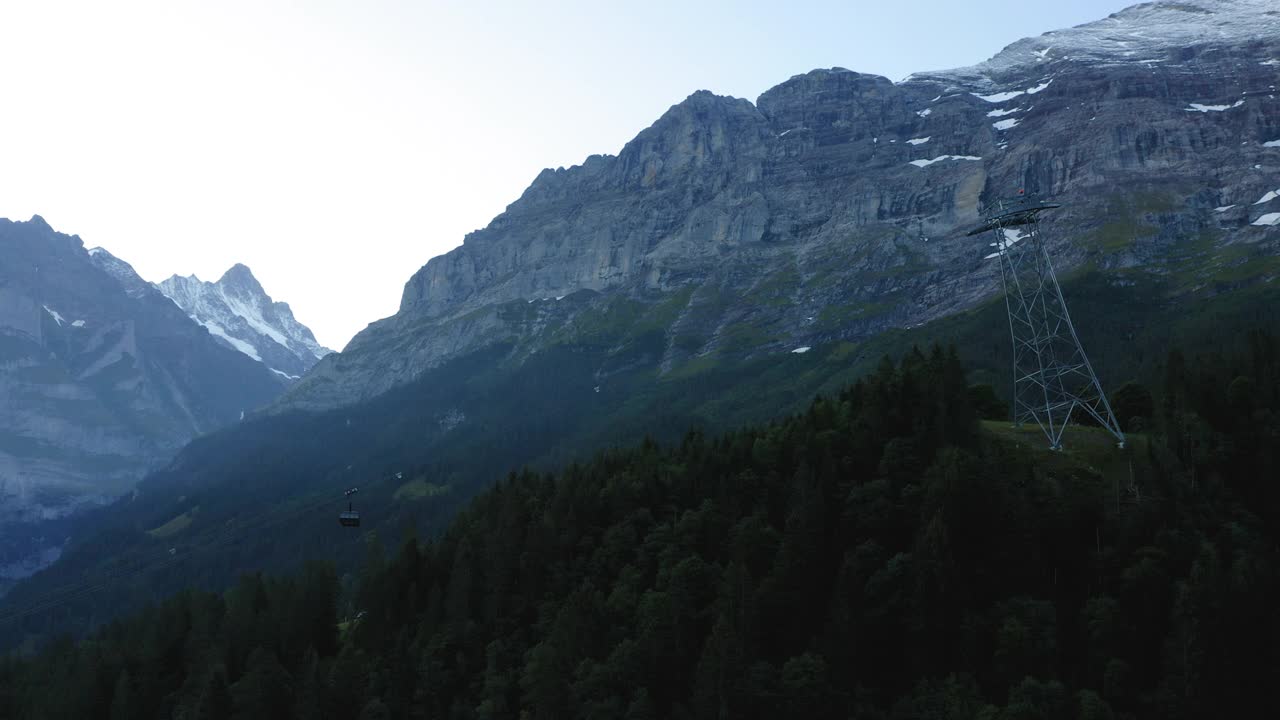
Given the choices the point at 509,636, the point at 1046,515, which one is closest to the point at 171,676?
the point at 509,636

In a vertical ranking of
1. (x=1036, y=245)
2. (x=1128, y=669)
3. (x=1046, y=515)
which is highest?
(x=1036, y=245)

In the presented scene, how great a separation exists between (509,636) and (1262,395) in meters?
66.0

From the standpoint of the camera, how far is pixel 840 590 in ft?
208

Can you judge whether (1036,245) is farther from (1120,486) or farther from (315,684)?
(315,684)

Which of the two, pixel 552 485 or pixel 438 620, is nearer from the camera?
pixel 438 620

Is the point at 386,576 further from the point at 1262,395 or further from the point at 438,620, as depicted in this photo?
the point at 1262,395

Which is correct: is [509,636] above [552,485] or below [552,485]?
below

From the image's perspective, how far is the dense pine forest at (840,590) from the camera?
55.2 meters

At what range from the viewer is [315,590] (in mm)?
101062

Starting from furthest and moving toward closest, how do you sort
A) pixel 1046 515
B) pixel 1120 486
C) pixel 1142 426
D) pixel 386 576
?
pixel 386 576 → pixel 1142 426 → pixel 1120 486 → pixel 1046 515

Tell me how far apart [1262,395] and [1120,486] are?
15.6 metres

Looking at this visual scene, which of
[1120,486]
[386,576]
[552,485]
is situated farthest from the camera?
[552,485]

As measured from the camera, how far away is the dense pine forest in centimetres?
5516

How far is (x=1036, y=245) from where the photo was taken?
252 feet
